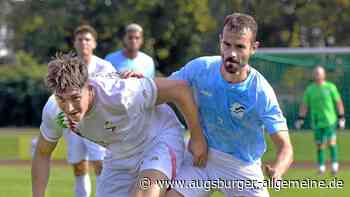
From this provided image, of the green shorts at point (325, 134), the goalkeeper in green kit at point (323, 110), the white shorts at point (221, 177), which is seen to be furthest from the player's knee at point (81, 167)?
the green shorts at point (325, 134)

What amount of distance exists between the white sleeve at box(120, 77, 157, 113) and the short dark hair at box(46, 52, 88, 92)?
40cm

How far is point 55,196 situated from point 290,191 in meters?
3.15

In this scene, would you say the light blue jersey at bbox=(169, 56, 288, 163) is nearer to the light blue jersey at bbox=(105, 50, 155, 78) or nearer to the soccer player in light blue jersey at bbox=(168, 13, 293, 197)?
the soccer player in light blue jersey at bbox=(168, 13, 293, 197)

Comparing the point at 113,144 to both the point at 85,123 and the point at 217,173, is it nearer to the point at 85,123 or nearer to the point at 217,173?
the point at 85,123

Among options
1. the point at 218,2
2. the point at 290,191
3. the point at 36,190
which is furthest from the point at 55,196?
the point at 218,2

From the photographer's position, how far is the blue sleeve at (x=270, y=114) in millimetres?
6273

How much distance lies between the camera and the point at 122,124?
19.8ft

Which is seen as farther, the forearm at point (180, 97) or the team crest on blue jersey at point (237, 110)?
the team crest on blue jersey at point (237, 110)

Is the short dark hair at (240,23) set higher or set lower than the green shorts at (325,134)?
higher

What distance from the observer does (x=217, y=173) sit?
654cm

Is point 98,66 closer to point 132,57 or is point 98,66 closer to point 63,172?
point 132,57

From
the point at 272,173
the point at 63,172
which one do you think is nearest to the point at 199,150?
the point at 272,173

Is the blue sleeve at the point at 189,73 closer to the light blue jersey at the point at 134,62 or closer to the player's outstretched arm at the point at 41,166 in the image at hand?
the player's outstretched arm at the point at 41,166

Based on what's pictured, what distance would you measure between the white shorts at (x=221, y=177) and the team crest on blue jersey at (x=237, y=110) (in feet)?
1.09
